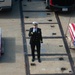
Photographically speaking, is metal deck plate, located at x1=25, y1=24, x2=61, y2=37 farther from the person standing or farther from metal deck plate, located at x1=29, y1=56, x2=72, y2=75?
the person standing

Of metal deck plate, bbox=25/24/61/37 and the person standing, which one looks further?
metal deck plate, bbox=25/24/61/37

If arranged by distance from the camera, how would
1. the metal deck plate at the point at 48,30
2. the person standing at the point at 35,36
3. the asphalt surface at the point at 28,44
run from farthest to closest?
1. the metal deck plate at the point at 48,30
2. the asphalt surface at the point at 28,44
3. the person standing at the point at 35,36

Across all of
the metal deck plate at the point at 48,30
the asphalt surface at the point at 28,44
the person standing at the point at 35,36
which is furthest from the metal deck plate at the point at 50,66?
the metal deck plate at the point at 48,30

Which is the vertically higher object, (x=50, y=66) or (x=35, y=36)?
(x=35, y=36)

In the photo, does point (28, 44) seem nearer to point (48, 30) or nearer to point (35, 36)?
point (48, 30)

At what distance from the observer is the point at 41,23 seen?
14.5 metres

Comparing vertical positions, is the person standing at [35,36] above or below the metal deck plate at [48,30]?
above

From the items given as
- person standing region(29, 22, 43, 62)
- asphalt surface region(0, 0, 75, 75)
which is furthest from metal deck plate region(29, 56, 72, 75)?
person standing region(29, 22, 43, 62)

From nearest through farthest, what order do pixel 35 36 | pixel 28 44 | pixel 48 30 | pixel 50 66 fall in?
pixel 35 36 → pixel 50 66 → pixel 28 44 → pixel 48 30

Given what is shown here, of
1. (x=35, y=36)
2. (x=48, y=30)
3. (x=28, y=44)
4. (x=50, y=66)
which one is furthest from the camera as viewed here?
(x=48, y=30)

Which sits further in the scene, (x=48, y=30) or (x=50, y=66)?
(x=48, y=30)

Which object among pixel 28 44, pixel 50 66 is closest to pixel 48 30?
pixel 28 44

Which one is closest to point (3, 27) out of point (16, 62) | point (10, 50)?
point (10, 50)

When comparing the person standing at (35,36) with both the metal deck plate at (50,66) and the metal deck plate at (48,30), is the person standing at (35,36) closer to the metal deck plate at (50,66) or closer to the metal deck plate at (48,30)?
the metal deck plate at (50,66)
